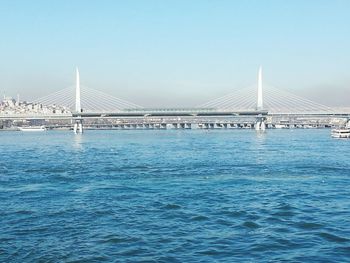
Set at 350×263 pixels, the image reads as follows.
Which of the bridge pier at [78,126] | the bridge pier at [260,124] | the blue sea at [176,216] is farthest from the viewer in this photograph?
the bridge pier at [260,124]

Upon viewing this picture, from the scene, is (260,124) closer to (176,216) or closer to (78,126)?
(78,126)

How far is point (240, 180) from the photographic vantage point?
850 inches

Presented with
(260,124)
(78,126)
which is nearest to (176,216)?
(78,126)

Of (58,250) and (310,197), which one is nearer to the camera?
(58,250)

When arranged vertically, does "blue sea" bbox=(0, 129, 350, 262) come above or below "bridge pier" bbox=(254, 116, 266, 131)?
below

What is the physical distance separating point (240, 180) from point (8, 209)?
994 centimetres

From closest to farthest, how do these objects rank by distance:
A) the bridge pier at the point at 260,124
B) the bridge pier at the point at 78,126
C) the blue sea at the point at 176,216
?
the blue sea at the point at 176,216
the bridge pier at the point at 78,126
the bridge pier at the point at 260,124

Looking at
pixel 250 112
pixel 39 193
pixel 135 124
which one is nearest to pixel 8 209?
pixel 39 193

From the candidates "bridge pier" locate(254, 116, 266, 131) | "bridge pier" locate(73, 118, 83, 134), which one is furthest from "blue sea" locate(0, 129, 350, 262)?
"bridge pier" locate(254, 116, 266, 131)

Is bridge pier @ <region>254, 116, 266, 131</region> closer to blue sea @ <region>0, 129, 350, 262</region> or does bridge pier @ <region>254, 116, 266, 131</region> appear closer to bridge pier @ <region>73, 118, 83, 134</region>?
bridge pier @ <region>73, 118, 83, 134</region>

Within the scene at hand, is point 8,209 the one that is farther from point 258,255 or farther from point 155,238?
point 258,255

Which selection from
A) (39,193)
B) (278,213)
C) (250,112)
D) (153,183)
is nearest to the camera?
(278,213)

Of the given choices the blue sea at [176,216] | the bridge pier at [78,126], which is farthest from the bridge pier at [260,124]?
the blue sea at [176,216]

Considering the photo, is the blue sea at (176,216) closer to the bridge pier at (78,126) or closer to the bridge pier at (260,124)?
the bridge pier at (78,126)
